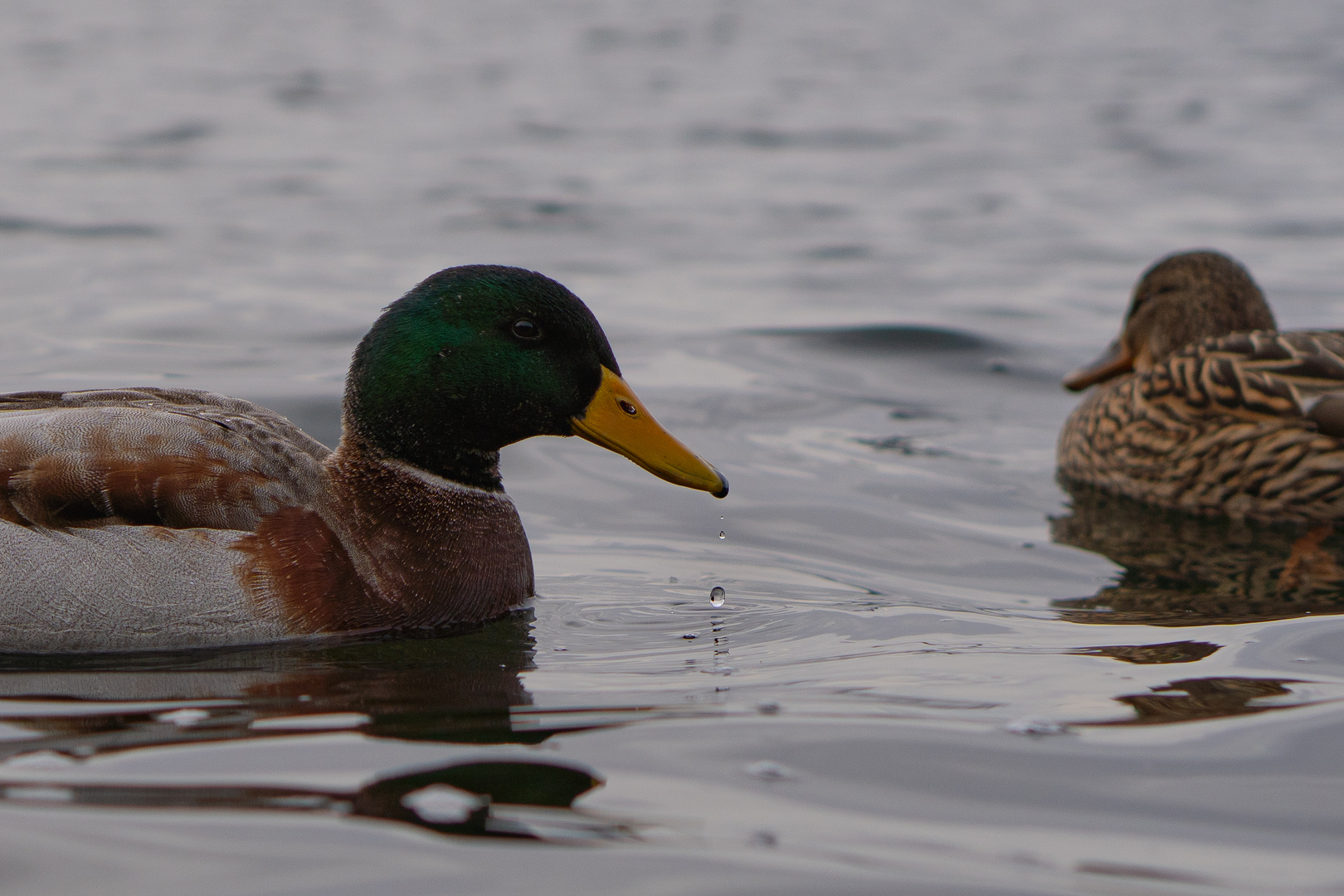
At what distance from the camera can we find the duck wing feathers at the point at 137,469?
4668 mm

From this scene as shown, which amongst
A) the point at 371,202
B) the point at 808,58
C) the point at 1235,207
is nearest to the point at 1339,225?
the point at 1235,207

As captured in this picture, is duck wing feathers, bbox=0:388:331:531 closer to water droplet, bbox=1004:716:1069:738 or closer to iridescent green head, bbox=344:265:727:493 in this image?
iridescent green head, bbox=344:265:727:493

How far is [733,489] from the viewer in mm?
7363

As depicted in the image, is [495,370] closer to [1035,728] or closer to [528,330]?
[528,330]

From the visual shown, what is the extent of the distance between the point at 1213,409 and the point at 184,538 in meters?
4.86

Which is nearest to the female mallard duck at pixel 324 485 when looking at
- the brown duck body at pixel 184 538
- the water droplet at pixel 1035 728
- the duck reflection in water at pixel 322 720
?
the brown duck body at pixel 184 538

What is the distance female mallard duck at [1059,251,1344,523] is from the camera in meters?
7.14

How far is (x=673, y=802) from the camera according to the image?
3.64 metres

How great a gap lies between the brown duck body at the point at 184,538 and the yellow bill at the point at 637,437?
0.67 metres

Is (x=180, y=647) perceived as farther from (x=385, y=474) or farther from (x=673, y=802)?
(x=673, y=802)

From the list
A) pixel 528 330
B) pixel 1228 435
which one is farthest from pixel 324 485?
pixel 1228 435

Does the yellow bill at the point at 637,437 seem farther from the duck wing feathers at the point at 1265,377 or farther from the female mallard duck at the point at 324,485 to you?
the duck wing feathers at the point at 1265,377

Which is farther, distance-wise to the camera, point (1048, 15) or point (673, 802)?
point (1048, 15)

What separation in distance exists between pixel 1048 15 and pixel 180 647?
81.4ft
